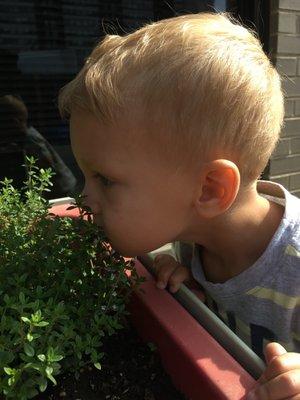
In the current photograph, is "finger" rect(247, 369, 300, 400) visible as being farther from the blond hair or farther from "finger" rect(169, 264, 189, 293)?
the blond hair

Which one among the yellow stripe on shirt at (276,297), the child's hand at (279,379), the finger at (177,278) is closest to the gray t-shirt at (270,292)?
the yellow stripe on shirt at (276,297)

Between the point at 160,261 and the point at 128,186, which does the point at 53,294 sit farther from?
the point at 160,261

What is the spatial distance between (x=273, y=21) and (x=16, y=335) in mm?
2946

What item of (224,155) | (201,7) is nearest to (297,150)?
(201,7)

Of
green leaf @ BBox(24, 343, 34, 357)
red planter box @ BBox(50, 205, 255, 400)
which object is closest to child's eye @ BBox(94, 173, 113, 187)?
red planter box @ BBox(50, 205, 255, 400)

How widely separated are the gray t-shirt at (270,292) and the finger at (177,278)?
18 centimetres

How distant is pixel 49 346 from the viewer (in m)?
0.79

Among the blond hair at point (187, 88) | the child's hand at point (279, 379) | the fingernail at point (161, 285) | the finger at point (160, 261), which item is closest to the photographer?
the child's hand at point (279, 379)

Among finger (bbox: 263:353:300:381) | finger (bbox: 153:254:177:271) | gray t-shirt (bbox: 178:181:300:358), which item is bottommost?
gray t-shirt (bbox: 178:181:300:358)

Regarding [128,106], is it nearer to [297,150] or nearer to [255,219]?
[255,219]

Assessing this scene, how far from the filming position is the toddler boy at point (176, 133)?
105cm

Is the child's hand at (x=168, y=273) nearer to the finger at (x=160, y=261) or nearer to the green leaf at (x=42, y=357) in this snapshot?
the finger at (x=160, y=261)

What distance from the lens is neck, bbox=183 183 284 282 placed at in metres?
1.35

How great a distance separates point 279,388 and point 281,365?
6cm
